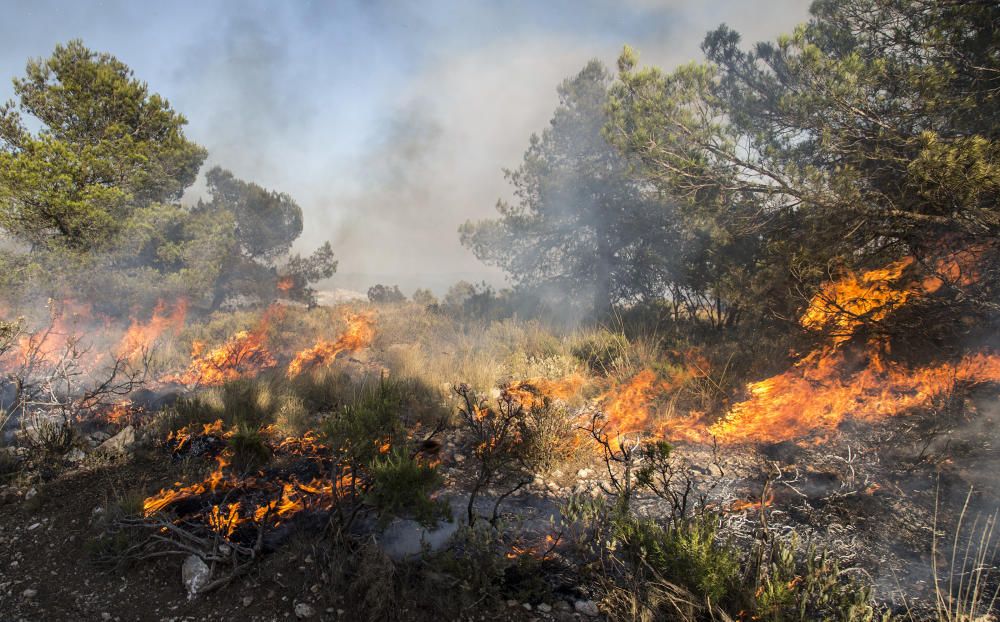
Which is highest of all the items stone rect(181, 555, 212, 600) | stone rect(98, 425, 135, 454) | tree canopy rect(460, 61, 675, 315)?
tree canopy rect(460, 61, 675, 315)

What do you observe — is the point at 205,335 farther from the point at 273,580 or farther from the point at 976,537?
the point at 976,537

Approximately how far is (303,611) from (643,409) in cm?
450

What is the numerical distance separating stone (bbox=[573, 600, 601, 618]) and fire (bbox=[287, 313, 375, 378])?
658 centimetres

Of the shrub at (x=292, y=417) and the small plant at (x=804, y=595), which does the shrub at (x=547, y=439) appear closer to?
the small plant at (x=804, y=595)

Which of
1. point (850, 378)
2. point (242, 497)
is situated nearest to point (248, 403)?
point (242, 497)

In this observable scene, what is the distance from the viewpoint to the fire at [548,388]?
672 centimetres

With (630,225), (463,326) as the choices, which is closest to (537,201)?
(630,225)

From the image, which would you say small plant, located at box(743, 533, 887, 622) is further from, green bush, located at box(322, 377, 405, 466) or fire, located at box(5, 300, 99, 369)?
fire, located at box(5, 300, 99, 369)

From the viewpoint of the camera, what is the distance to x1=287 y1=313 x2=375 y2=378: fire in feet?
A: 28.8

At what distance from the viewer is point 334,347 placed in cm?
970

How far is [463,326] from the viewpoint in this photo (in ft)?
40.2

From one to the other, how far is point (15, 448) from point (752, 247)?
9.83 meters

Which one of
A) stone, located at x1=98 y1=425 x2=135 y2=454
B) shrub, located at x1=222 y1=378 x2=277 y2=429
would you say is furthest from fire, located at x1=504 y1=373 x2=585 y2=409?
stone, located at x1=98 y1=425 x2=135 y2=454

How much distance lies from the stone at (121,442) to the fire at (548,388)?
456cm
